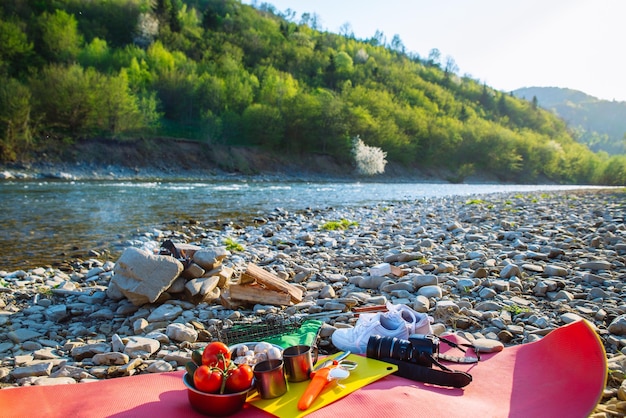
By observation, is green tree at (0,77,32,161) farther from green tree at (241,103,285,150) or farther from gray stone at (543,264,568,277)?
gray stone at (543,264,568,277)

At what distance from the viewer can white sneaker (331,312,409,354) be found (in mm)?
3582

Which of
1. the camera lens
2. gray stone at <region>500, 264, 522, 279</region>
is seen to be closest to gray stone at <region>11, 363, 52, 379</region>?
the camera lens

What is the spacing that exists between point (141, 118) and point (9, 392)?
1939 inches

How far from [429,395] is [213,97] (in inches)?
2386

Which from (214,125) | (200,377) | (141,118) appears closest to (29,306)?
(200,377)

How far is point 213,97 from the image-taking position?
58.8 metres

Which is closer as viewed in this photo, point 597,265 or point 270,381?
point 270,381

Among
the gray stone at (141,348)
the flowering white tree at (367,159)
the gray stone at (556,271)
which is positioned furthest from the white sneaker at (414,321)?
the flowering white tree at (367,159)

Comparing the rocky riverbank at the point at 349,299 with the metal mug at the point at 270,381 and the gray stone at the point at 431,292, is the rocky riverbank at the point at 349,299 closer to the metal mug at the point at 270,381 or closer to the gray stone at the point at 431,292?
the gray stone at the point at 431,292

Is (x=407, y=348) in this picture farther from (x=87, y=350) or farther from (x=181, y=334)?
(x=87, y=350)

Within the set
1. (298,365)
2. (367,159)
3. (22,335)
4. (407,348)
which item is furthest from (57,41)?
(407,348)

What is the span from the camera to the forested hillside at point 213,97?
1656 inches

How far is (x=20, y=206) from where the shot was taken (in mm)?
15031

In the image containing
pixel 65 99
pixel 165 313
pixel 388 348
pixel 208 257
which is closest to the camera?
pixel 388 348
